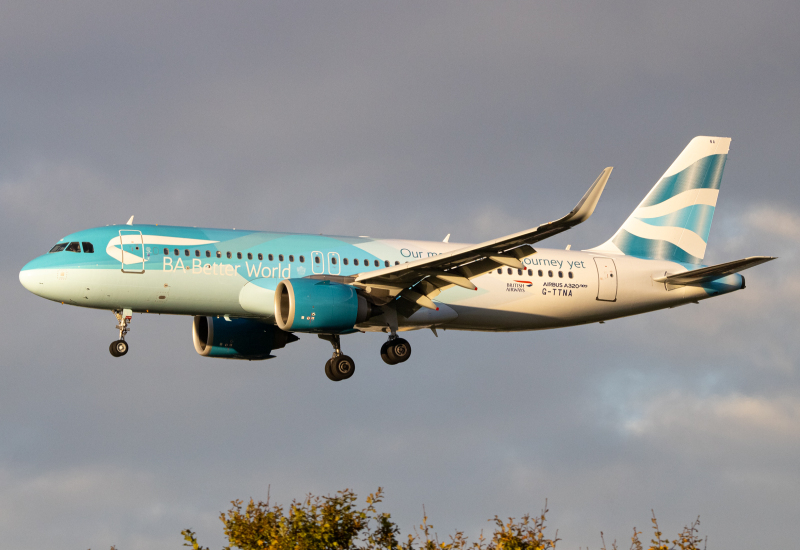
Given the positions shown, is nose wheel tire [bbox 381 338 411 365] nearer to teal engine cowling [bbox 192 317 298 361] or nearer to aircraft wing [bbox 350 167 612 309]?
aircraft wing [bbox 350 167 612 309]

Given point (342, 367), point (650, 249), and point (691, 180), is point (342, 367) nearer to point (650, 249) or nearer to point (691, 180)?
Answer: point (650, 249)

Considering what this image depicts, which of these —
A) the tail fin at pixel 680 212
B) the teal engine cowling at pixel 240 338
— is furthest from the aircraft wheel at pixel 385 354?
the tail fin at pixel 680 212

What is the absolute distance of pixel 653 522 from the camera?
21531mm

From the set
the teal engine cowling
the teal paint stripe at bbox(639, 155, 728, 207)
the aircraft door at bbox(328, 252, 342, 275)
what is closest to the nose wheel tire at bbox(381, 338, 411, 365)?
the aircraft door at bbox(328, 252, 342, 275)

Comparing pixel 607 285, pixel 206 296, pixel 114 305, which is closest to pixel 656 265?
pixel 607 285

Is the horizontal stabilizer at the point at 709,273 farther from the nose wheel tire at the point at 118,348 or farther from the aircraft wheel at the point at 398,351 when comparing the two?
the nose wheel tire at the point at 118,348

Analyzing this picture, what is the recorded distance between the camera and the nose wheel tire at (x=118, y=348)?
38344mm

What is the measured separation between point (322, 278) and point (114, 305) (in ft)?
22.4

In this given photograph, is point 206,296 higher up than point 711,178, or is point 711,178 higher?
point 711,178

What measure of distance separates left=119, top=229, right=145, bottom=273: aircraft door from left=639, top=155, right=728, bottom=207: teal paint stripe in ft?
71.1

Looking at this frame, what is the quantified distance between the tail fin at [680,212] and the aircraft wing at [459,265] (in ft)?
35.6

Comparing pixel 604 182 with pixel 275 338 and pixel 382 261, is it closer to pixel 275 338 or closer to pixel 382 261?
pixel 382 261

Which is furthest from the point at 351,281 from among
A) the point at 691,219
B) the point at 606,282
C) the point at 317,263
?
the point at 691,219

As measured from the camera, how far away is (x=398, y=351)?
40.5 m
